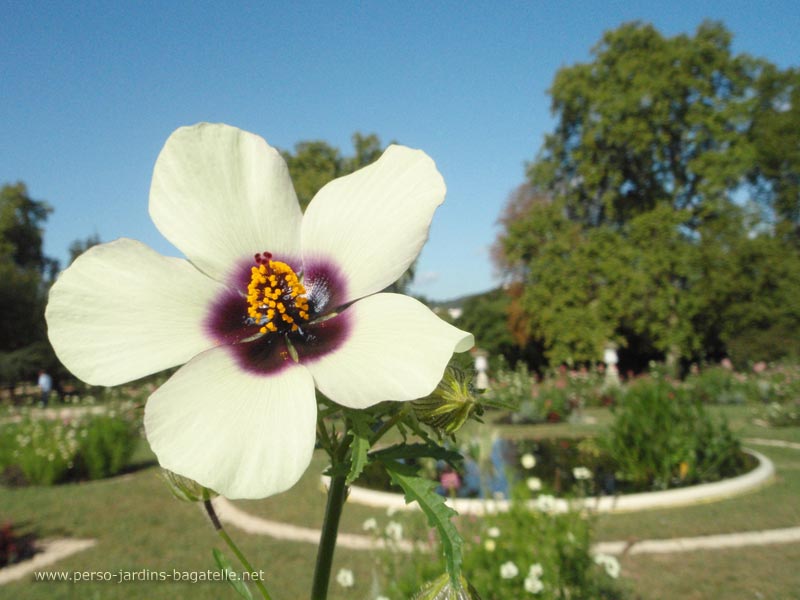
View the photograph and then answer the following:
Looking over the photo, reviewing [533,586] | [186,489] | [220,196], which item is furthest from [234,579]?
[533,586]

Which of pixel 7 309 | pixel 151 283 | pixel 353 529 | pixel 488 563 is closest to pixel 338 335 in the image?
pixel 151 283

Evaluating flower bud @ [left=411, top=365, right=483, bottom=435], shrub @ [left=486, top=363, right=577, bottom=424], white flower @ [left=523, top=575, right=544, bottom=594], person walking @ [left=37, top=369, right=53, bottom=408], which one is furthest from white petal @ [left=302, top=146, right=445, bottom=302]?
person walking @ [left=37, top=369, right=53, bottom=408]

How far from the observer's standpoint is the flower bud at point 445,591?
38.9 inches

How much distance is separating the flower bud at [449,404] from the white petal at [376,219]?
16cm

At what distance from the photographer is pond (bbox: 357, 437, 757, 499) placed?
8766 millimetres

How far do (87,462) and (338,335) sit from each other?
40.7 ft

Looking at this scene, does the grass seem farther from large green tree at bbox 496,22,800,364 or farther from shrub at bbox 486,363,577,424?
large green tree at bbox 496,22,800,364

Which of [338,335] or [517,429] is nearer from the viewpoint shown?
[338,335]

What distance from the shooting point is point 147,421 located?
0.63 m

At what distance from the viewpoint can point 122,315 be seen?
74 centimetres

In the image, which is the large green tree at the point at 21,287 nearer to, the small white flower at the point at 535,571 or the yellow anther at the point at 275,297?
the small white flower at the point at 535,571

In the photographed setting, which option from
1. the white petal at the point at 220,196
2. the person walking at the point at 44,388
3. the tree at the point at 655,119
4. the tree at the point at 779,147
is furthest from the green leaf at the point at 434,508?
the tree at the point at 779,147

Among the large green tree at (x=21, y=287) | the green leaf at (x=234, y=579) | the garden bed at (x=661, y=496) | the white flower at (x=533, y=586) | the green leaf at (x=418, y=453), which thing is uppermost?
the large green tree at (x=21, y=287)

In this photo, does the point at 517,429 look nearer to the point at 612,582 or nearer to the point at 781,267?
the point at 612,582
